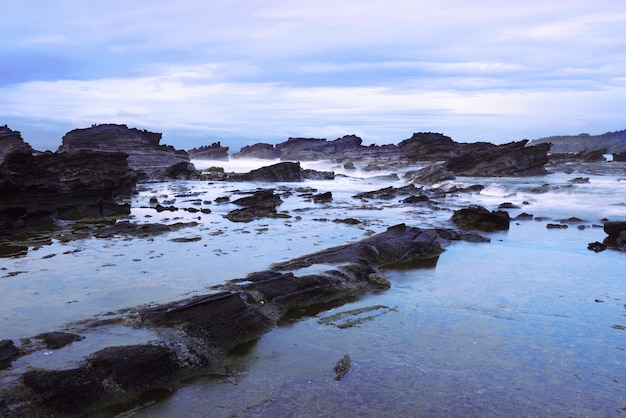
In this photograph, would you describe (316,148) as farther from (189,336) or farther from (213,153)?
(189,336)

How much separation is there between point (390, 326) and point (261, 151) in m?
84.8

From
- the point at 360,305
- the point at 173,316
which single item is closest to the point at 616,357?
the point at 360,305

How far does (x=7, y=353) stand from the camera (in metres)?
4.87

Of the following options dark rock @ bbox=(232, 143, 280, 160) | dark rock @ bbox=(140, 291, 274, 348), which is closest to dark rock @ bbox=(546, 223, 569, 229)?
dark rock @ bbox=(140, 291, 274, 348)

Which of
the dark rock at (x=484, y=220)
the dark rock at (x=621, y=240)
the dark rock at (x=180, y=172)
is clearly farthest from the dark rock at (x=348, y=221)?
the dark rock at (x=180, y=172)

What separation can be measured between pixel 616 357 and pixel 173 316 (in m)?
4.87

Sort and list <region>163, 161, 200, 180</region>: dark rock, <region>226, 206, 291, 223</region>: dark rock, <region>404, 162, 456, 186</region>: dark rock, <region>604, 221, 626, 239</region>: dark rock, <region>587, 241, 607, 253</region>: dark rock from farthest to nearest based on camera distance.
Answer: <region>163, 161, 200, 180</region>: dark rock
<region>404, 162, 456, 186</region>: dark rock
<region>226, 206, 291, 223</region>: dark rock
<region>604, 221, 626, 239</region>: dark rock
<region>587, 241, 607, 253</region>: dark rock

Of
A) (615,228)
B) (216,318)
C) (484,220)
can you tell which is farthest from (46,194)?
(615,228)

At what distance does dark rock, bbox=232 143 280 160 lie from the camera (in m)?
88.6

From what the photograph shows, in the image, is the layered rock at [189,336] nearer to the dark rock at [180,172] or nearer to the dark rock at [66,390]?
the dark rock at [66,390]

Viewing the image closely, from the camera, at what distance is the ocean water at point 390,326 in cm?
468

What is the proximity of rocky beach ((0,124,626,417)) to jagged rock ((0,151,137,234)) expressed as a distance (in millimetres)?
73

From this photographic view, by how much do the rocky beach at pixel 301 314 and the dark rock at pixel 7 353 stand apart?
0.02 metres

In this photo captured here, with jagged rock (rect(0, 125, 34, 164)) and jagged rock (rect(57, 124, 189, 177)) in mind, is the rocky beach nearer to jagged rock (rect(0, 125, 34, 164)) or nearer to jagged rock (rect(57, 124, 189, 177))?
jagged rock (rect(0, 125, 34, 164))
